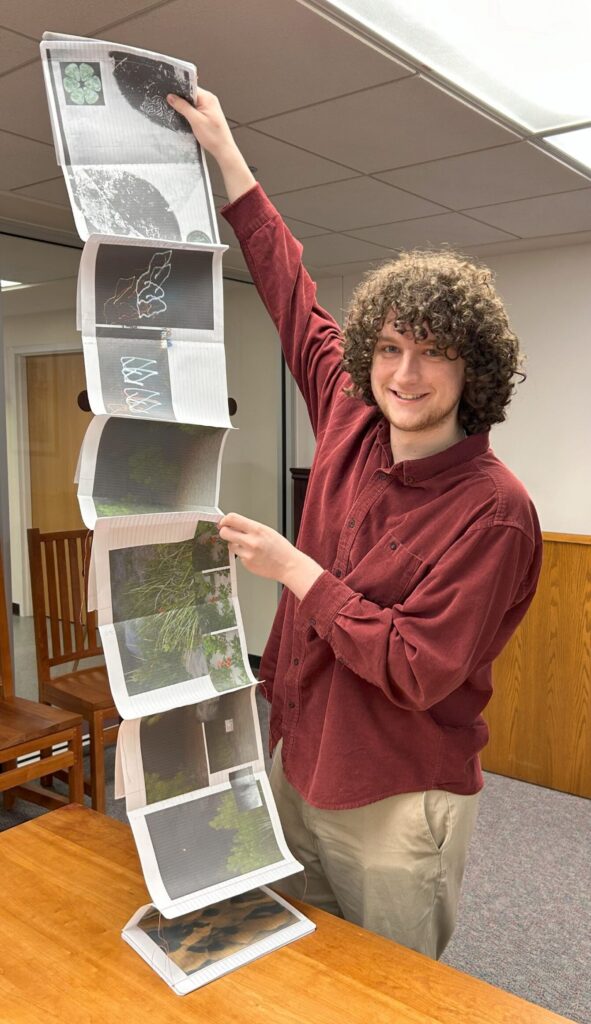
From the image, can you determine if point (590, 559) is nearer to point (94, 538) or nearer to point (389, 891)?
point (389, 891)

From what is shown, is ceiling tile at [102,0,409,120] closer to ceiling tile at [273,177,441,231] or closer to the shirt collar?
ceiling tile at [273,177,441,231]

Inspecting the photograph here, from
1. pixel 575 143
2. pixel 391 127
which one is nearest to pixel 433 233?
pixel 575 143

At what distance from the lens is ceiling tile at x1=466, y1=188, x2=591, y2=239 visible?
312 cm

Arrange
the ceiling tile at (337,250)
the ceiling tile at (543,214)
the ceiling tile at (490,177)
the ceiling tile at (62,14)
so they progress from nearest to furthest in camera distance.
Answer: the ceiling tile at (62,14) → the ceiling tile at (490,177) → the ceiling tile at (543,214) → the ceiling tile at (337,250)

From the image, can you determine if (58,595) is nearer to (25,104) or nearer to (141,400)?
(25,104)

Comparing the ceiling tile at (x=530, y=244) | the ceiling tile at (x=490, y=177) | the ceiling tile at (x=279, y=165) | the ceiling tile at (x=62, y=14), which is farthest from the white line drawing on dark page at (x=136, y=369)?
the ceiling tile at (x=530, y=244)

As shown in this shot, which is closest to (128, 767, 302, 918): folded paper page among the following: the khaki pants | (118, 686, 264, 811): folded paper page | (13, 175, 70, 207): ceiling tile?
(118, 686, 264, 811): folded paper page

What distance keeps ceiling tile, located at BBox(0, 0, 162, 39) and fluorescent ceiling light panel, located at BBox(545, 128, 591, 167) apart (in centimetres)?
131

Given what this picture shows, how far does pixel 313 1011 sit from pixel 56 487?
10.0ft

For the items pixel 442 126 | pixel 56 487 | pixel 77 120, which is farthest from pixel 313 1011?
pixel 56 487

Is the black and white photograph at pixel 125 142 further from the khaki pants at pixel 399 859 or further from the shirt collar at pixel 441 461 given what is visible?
the khaki pants at pixel 399 859

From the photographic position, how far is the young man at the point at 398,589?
130cm

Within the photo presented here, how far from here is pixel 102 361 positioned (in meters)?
1.24

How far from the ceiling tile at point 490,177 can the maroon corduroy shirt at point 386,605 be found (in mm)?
1260
